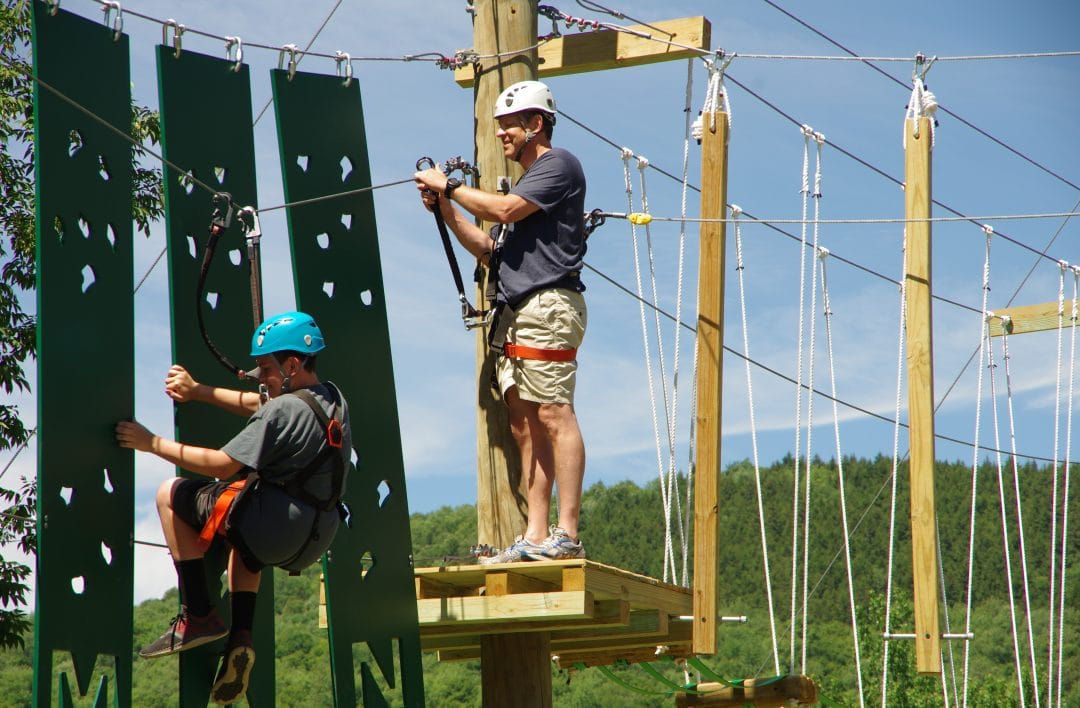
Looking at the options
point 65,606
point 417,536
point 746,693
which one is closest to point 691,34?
point 746,693

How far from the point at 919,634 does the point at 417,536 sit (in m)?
48.3

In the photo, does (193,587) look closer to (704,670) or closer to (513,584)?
(513,584)

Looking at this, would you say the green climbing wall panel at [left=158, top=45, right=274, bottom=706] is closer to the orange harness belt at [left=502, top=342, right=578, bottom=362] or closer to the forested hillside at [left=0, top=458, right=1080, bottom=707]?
the orange harness belt at [left=502, top=342, right=578, bottom=362]

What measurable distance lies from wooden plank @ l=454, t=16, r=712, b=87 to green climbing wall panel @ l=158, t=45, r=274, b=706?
2.18 meters

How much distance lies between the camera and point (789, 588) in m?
55.7

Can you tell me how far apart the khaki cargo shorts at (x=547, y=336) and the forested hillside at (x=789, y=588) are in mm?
33825

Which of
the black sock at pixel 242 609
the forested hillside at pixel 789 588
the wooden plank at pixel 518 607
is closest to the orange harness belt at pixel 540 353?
the wooden plank at pixel 518 607

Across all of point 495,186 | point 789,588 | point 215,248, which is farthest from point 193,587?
point 789,588

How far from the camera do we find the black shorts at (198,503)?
188 inches

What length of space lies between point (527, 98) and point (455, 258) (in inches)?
28.0

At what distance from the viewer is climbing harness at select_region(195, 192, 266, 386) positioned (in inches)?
201

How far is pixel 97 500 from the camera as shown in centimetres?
475

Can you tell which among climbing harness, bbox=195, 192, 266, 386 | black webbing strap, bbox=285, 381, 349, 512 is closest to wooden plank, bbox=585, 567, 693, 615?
black webbing strap, bbox=285, 381, 349, 512

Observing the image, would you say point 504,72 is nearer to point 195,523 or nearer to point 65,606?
point 195,523
